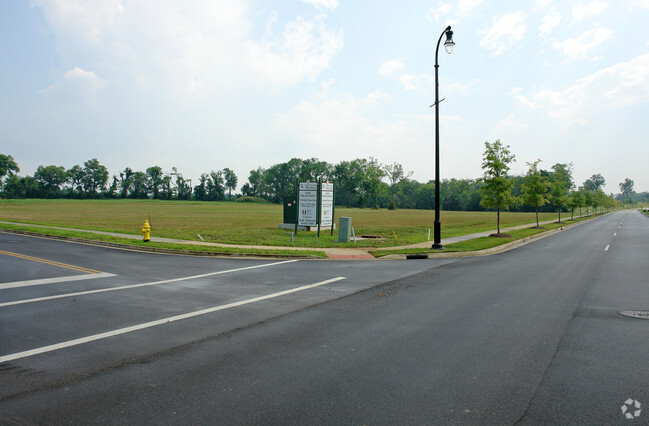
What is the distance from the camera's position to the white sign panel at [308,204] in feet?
76.1

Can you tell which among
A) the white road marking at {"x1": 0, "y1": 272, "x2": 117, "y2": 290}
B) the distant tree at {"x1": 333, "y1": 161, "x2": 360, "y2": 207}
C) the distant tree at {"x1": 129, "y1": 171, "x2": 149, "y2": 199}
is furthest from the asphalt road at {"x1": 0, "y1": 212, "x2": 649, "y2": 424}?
the distant tree at {"x1": 129, "y1": 171, "x2": 149, "y2": 199}

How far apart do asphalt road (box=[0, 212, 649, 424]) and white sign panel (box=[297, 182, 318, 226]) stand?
1343 cm

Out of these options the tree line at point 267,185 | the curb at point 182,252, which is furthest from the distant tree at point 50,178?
the curb at point 182,252

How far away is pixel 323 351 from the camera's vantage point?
4.96m

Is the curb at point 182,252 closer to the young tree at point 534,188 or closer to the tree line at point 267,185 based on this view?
the young tree at point 534,188

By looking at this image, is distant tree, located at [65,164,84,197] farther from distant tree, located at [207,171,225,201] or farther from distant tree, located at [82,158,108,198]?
distant tree, located at [207,171,225,201]

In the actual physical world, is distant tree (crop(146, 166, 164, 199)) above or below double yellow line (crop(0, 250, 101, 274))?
above

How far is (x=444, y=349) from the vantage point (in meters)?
5.01

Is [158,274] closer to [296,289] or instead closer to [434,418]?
[296,289]

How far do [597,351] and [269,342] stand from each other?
4.24 metres

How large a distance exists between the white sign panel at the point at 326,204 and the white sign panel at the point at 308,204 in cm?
39

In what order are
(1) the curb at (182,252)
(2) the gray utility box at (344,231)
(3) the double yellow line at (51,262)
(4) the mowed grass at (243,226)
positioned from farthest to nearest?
(4) the mowed grass at (243,226) < (2) the gray utility box at (344,231) < (1) the curb at (182,252) < (3) the double yellow line at (51,262)

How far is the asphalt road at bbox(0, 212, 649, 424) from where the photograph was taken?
3.52m

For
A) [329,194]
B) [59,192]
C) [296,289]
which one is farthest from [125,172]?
[296,289]
